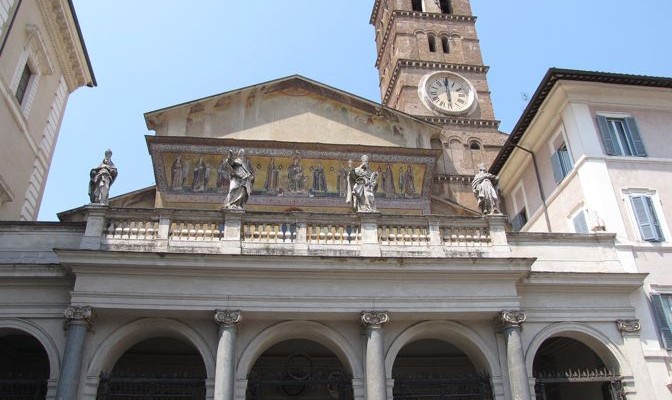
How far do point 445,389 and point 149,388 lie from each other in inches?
260

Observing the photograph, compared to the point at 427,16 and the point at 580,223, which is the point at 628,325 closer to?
the point at 580,223

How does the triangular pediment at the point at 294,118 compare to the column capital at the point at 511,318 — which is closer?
the column capital at the point at 511,318

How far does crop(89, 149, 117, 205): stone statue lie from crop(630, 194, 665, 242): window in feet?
43.2

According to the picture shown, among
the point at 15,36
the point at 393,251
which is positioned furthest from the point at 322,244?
the point at 15,36

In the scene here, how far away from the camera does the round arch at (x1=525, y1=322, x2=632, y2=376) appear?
1344cm

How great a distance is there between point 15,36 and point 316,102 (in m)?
9.50

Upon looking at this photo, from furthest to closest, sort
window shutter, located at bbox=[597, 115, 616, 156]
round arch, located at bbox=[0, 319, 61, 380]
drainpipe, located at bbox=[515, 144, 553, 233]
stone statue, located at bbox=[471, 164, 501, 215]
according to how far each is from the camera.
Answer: drainpipe, located at bbox=[515, 144, 553, 233], window shutter, located at bbox=[597, 115, 616, 156], stone statue, located at bbox=[471, 164, 501, 215], round arch, located at bbox=[0, 319, 61, 380]

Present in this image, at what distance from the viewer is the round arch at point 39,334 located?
12141 millimetres

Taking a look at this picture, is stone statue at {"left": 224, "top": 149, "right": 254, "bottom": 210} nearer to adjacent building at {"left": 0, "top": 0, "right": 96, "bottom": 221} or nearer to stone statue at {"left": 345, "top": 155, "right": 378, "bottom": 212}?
stone statue at {"left": 345, "top": 155, "right": 378, "bottom": 212}

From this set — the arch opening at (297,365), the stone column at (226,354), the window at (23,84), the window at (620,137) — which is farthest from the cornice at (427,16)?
the stone column at (226,354)

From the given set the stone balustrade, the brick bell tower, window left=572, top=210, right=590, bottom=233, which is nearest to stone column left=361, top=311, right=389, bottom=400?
the stone balustrade

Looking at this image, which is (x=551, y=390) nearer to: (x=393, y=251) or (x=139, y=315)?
(x=393, y=251)

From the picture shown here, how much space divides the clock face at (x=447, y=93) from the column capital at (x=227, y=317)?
21.2 meters

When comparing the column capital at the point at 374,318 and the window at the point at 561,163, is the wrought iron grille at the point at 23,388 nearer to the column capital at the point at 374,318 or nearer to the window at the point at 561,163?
the column capital at the point at 374,318
